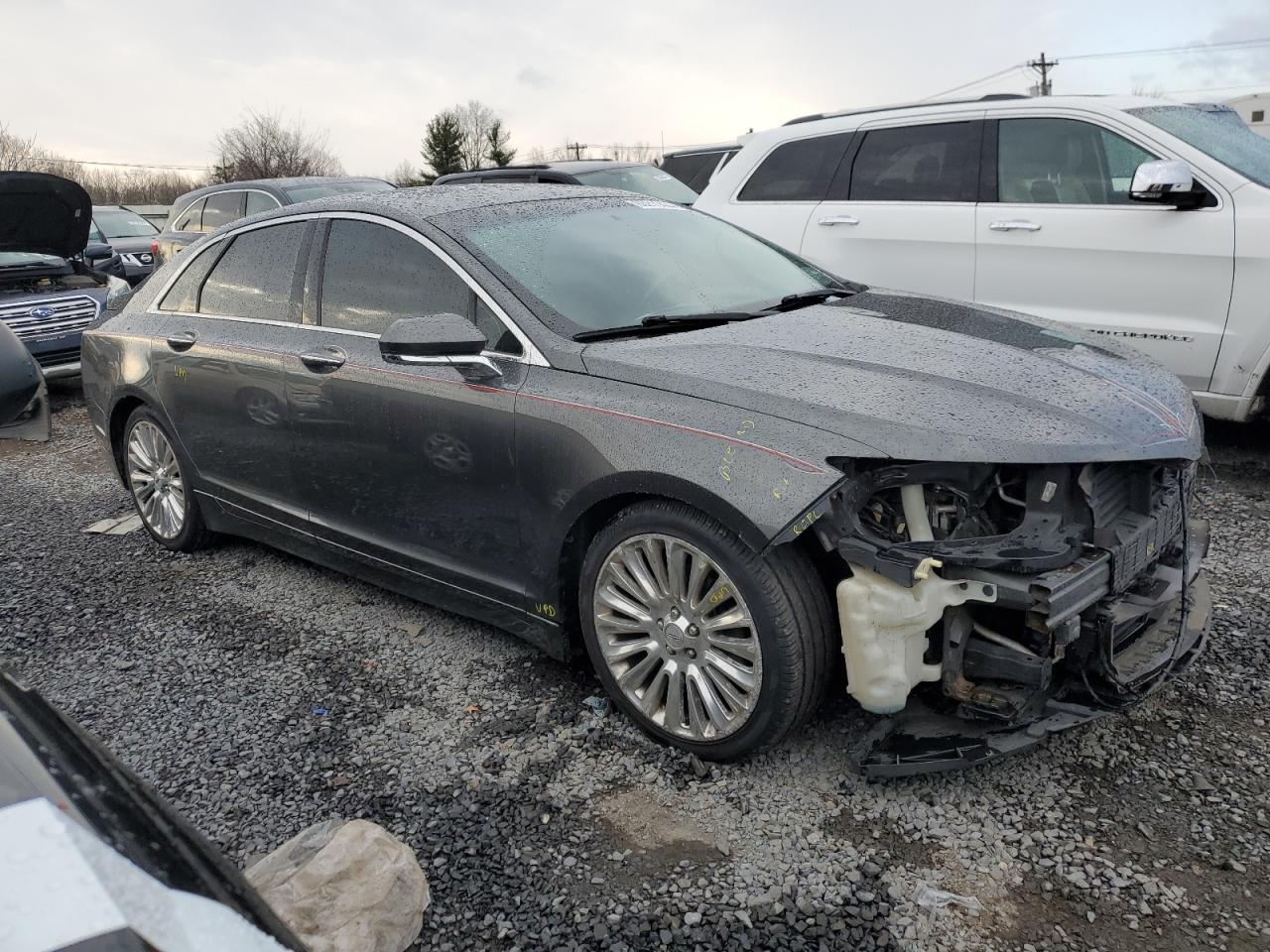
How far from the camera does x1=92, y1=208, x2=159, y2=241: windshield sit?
1526 cm

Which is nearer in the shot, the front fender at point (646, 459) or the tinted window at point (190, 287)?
the front fender at point (646, 459)

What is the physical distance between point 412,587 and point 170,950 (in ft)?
8.53

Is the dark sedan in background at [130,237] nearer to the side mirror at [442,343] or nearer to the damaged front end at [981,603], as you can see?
the side mirror at [442,343]

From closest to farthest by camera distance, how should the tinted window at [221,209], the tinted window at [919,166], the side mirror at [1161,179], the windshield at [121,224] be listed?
A: the side mirror at [1161,179], the tinted window at [919,166], the tinted window at [221,209], the windshield at [121,224]

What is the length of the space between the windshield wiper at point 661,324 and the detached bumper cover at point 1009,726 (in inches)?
53.1

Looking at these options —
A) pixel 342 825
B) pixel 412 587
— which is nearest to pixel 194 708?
pixel 412 587

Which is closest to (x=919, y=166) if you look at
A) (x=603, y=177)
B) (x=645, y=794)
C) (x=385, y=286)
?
(x=385, y=286)

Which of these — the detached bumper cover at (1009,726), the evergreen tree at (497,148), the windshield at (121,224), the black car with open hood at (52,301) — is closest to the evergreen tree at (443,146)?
the evergreen tree at (497,148)

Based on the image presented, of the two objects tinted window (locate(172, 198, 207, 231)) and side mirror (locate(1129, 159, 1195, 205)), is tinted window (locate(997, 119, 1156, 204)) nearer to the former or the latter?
side mirror (locate(1129, 159, 1195, 205))

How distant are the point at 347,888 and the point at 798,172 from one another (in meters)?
5.12

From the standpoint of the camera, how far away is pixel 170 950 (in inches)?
40.6

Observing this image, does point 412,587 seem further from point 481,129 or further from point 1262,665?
point 481,129

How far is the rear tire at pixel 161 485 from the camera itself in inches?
182

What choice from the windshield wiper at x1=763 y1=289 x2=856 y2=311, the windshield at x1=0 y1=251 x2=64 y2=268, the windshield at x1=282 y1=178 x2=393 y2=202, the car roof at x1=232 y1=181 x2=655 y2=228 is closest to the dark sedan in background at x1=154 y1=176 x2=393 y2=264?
the windshield at x1=282 y1=178 x2=393 y2=202
